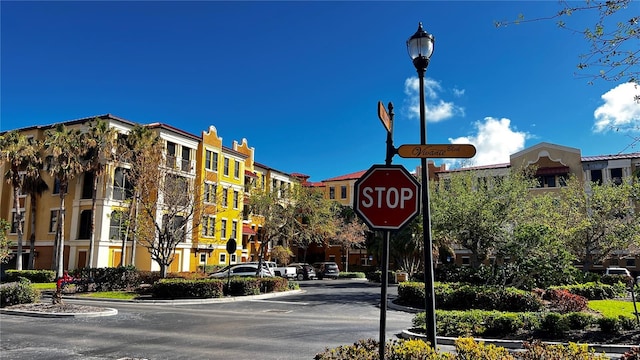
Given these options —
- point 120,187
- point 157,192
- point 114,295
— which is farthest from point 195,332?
point 120,187

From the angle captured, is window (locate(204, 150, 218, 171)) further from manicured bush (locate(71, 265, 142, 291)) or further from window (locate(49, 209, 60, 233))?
manicured bush (locate(71, 265, 142, 291))

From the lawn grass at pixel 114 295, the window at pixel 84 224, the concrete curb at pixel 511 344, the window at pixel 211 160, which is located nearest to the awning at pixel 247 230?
the window at pixel 211 160

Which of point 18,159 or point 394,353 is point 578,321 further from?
point 18,159

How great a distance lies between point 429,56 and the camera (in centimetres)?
670

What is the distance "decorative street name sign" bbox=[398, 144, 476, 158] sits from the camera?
521 cm

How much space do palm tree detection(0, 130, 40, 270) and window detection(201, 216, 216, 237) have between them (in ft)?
47.1

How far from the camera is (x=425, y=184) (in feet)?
21.4

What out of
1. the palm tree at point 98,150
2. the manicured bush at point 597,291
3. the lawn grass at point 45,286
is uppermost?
the palm tree at point 98,150

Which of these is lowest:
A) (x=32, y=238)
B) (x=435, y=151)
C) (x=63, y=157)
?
(x=32, y=238)

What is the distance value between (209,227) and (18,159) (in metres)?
16.2

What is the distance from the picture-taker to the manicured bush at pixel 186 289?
75.4 ft

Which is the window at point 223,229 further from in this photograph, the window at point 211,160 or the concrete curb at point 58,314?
the concrete curb at point 58,314

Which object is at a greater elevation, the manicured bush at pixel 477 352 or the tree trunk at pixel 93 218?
the tree trunk at pixel 93 218

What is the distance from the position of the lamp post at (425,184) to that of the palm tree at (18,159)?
123ft
